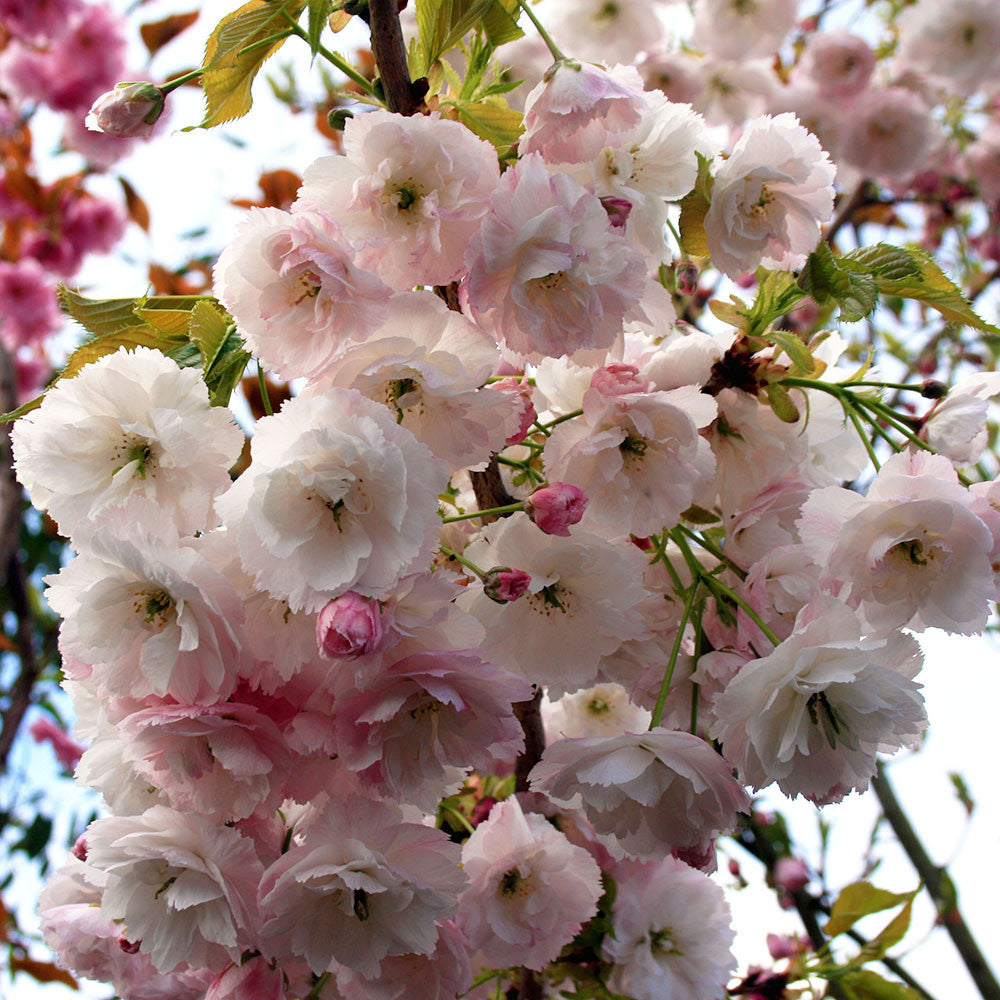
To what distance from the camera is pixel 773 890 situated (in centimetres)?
169

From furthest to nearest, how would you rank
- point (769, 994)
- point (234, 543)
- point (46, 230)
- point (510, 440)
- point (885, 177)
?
point (46, 230)
point (885, 177)
point (769, 994)
point (510, 440)
point (234, 543)

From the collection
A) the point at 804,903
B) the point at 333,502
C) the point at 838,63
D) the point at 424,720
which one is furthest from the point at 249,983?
the point at 838,63

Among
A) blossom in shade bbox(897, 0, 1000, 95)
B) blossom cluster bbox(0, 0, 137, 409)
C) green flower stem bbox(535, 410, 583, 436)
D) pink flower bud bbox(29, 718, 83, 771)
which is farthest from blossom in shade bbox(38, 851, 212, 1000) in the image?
pink flower bud bbox(29, 718, 83, 771)

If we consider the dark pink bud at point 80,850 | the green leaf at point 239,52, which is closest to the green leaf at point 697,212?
the green leaf at point 239,52

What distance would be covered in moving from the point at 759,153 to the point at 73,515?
0.55 meters

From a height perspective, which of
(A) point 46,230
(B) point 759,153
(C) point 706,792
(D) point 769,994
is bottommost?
(D) point 769,994

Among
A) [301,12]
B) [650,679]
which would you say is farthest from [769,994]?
[301,12]

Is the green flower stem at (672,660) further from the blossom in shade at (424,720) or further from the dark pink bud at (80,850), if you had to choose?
the dark pink bud at (80,850)

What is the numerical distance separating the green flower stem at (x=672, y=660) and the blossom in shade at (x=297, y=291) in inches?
12.2

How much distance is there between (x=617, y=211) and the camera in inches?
24.9

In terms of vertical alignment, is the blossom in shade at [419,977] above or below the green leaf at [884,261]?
below

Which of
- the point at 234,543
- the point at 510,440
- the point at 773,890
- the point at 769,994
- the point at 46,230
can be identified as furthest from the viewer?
the point at 46,230

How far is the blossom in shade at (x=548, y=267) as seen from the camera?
1.86ft

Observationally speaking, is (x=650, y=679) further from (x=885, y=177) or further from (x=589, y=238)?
(x=885, y=177)
